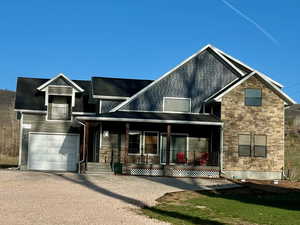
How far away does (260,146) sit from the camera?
2988cm

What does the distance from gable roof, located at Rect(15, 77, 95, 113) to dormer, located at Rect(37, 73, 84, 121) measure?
503mm

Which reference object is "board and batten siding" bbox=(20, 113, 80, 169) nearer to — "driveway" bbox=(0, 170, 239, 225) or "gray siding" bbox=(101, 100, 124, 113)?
"gray siding" bbox=(101, 100, 124, 113)

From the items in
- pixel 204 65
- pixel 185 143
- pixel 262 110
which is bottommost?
pixel 185 143

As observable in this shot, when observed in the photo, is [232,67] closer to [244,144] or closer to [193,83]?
[193,83]

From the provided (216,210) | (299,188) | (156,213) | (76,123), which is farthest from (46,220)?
(76,123)

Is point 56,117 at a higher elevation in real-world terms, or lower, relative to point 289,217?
higher

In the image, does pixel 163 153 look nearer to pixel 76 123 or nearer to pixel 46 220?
pixel 76 123

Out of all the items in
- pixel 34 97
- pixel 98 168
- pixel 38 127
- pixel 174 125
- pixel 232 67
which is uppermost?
pixel 232 67

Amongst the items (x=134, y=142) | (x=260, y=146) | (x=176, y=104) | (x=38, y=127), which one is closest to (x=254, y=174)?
(x=260, y=146)

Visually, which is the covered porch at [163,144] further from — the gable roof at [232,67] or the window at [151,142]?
the gable roof at [232,67]

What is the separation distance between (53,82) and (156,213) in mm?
20007

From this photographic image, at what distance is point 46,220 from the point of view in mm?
12430

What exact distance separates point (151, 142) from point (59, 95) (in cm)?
737

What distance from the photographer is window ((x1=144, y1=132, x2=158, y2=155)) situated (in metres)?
30.3
